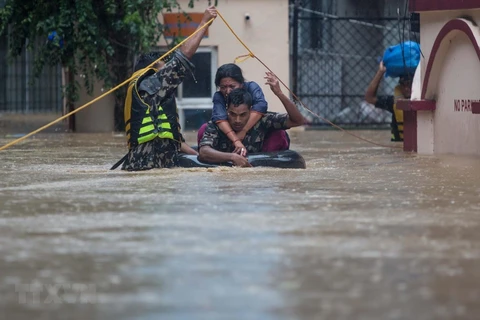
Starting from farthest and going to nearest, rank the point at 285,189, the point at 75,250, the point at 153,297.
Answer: the point at 285,189
the point at 75,250
the point at 153,297

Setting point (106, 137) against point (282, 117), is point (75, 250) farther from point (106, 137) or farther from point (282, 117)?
point (106, 137)

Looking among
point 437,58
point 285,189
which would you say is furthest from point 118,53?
point 285,189

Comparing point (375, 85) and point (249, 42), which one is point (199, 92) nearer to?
point (249, 42)

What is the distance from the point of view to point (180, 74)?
11.6 meters

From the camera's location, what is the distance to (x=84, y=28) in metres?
19.7

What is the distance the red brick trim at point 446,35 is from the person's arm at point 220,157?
11.0ft

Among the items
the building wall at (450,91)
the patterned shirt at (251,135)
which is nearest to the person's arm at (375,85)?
the building wall at (450,91)

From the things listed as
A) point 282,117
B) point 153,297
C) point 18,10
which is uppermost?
point 18,10

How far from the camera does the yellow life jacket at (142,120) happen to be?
38.2 feet

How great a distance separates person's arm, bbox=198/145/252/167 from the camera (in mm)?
11813

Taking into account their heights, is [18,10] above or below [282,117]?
above

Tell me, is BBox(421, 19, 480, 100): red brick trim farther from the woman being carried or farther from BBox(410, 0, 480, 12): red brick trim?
the woman being carried

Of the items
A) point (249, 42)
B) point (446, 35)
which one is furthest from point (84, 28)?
point (446, 35)

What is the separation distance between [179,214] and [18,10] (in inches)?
508
